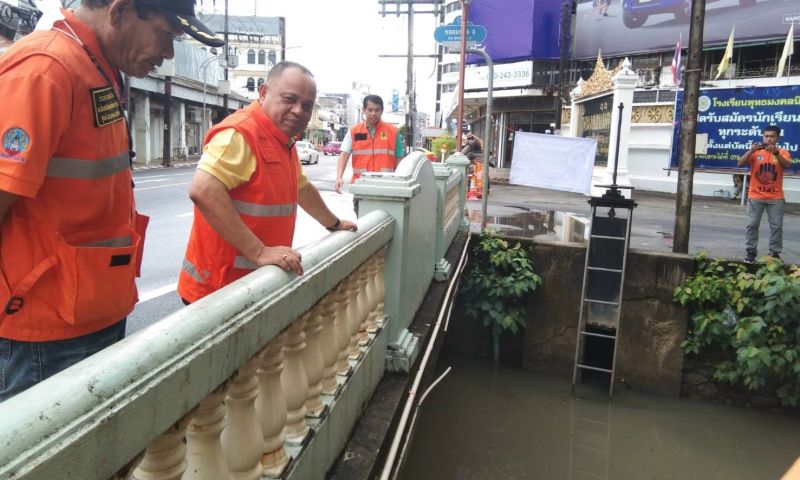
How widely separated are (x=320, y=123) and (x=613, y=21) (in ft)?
169

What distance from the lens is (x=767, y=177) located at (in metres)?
6.66

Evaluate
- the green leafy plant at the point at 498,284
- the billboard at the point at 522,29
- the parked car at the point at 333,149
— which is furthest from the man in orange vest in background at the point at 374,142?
the parked car at the point at 333,149

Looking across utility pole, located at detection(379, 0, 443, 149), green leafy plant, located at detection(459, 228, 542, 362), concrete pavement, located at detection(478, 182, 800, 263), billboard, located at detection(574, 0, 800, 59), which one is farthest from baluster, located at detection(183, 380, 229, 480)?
utility pole, located at detection(379, 0, 443, 149)

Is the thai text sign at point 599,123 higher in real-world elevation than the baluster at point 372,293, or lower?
higher

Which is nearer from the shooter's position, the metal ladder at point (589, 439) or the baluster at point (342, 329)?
the baluster at point (342, 329)

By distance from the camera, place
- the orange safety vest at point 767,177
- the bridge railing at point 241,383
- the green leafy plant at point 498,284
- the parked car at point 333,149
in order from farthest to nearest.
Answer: the parked car at point 333,149, the orange safety vest at point 767,177, the green leafy plant at point 498,284, the bridge railing at point 241,383

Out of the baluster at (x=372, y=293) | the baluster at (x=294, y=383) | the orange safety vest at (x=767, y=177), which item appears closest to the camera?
the baluster at (x=294, y=383)

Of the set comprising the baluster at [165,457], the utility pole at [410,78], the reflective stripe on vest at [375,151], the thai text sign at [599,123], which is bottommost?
the baluster at [165,457]

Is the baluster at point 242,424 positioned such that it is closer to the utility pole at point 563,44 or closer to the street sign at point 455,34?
the street sign at point 455,34

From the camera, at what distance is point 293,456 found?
171 centimetres

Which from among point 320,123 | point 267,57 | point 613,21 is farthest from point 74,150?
point 320,123

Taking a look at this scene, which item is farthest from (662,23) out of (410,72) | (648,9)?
(410,72)

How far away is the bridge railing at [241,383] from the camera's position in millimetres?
828

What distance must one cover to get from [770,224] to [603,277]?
216cm
